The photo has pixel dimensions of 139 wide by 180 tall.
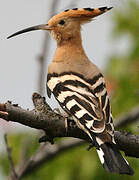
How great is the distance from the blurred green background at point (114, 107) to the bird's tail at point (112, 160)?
106cm

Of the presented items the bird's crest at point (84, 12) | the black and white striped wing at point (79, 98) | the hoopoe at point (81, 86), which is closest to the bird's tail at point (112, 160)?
the hoopoe at point (81, 86)

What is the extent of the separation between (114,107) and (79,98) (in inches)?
54.3

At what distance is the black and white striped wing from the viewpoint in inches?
135

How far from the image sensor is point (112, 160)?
10.6ft

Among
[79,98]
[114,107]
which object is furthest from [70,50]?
[79,98]

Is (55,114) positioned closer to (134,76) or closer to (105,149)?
(105,149)

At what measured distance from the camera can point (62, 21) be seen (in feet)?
15.7

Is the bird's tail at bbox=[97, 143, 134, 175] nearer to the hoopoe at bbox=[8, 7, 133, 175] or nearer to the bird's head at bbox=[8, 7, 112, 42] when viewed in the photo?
the hoopoe at bbox=[8, 7, 133, 175]

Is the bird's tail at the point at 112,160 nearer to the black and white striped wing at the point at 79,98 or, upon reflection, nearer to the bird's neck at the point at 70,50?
the black and white striped wing at the point at 79,98

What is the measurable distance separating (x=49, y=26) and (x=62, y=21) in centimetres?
12

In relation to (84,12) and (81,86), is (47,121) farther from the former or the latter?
(84,12)

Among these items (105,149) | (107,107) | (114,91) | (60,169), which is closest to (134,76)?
(114,91)

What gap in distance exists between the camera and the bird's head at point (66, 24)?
4719mm

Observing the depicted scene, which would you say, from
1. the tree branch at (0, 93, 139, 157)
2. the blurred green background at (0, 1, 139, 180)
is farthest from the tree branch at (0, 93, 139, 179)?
the blurred green background at (0, 1, 139, 180)
